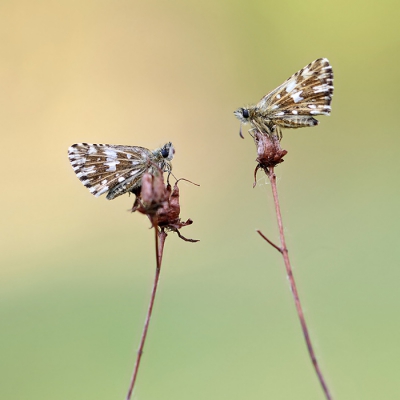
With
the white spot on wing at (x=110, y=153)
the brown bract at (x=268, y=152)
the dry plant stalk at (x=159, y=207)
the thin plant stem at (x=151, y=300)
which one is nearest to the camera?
the thin plant stem at (x=151, y=300)

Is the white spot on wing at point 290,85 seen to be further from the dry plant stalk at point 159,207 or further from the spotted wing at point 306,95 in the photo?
the dry plant stalk at point 159,207

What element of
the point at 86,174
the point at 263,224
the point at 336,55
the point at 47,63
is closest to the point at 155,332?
the point at 263,224

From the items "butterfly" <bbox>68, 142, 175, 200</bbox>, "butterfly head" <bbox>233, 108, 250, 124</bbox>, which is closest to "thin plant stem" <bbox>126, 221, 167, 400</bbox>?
"butterfly" <bbox>68, 142, 175, 200</bbox>

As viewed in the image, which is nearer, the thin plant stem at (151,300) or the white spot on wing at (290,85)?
the thin plant stem at (151,300)

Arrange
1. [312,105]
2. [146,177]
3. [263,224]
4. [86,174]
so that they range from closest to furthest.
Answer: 1. [146,177]
2. [312,105]
3. [86,174]
4. [263,224]

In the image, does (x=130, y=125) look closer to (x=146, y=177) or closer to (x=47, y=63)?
(x=47, y=63)

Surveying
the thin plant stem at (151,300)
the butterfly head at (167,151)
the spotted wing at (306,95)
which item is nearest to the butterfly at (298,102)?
the spotted wing at (306,95)

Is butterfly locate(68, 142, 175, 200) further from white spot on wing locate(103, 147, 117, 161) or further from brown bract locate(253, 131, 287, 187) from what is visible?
brown bract locate(253, 131, 287, 187)

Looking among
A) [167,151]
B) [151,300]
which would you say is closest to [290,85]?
[167,151]
